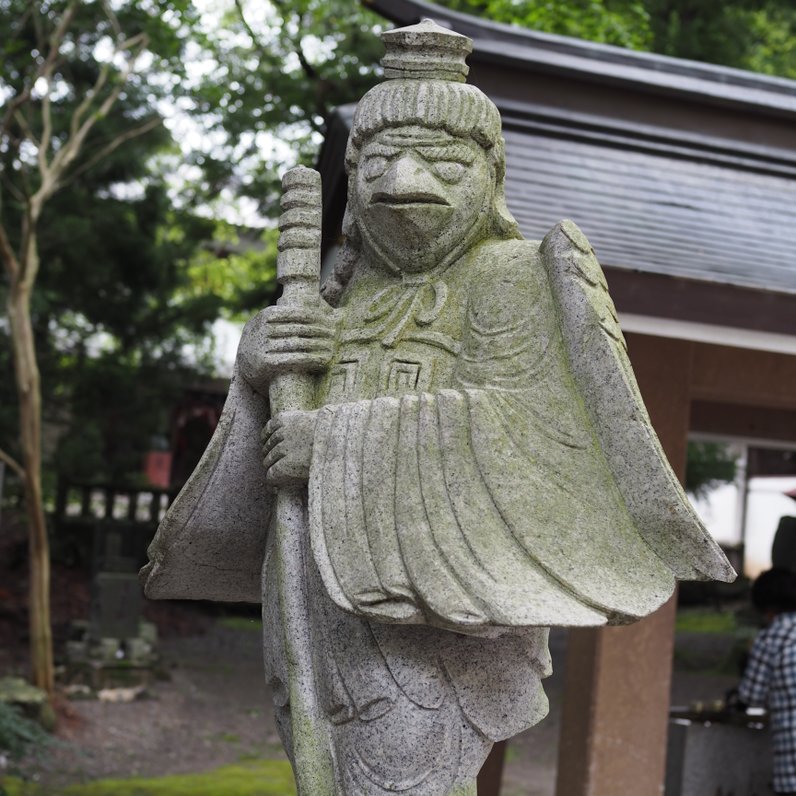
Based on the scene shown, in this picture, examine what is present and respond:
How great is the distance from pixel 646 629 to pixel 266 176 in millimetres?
7975

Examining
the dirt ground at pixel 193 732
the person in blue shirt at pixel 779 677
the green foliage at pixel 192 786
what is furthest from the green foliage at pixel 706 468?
the person in blue shirt at pixel 779 677

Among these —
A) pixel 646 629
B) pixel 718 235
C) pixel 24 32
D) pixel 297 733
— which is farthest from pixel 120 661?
pixel 297 733

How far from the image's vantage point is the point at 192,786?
8125 millimetres

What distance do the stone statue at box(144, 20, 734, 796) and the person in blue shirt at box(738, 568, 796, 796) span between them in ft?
9.10

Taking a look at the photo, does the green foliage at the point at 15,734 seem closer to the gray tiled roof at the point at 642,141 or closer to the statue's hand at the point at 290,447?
the gray tiled roof at the point at 642,141

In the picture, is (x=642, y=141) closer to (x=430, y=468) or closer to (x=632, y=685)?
(x=632, y=685)

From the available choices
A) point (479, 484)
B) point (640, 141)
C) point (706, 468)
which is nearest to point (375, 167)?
point (479, 484)

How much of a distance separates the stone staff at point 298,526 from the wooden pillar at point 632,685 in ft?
8.70

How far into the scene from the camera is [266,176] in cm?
1209

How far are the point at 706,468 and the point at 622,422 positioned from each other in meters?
14.1

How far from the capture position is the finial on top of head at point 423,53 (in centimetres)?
278

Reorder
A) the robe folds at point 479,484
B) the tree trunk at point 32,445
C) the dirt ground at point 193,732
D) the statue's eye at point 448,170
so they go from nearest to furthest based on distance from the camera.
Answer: the robe folds at point 479,484 < the statue's eye at point 448,170 < the dirt ground at point 193,732 < the tree trunk at point 32,445

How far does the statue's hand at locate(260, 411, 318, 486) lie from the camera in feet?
8.66

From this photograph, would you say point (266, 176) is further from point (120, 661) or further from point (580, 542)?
point (580, 542)
